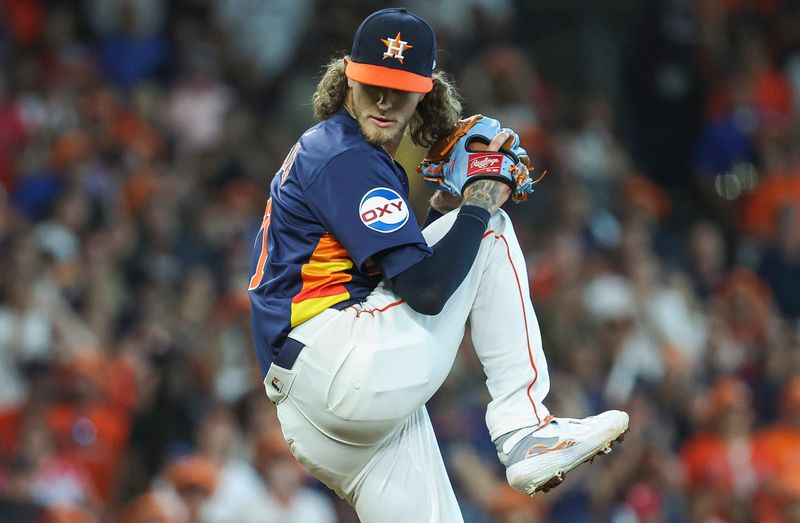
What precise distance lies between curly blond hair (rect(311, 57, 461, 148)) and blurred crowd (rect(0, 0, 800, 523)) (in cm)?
302

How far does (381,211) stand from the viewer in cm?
360

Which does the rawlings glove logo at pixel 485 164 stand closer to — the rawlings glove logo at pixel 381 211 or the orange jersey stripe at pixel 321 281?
the rawlings glove logo at pixel 381 211

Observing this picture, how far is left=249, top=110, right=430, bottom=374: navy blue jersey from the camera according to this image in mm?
3596

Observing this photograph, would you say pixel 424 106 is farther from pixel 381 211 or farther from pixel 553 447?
pixel 553 447

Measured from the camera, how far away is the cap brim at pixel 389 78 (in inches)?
145

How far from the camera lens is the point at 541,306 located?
822cm

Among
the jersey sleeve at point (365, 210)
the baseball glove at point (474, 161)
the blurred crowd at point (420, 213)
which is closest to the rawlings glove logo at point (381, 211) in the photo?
the jersey sleeve at point (365, 210)

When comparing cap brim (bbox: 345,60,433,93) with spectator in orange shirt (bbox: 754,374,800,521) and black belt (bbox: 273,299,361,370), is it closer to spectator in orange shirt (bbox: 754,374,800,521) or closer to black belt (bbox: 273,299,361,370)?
black belt (bbox: 273,299,361,370)

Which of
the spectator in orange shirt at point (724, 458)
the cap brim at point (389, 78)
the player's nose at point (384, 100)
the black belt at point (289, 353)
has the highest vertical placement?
the cap brim at point (389, 78)

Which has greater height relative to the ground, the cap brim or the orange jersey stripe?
the cap brim

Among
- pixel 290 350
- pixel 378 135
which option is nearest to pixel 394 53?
pixel 378 135

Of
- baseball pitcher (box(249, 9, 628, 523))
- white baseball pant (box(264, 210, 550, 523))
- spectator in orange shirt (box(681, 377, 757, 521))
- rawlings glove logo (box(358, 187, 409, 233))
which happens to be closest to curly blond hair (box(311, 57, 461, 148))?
baseball pitcher (box(249, 9, 628, 523))

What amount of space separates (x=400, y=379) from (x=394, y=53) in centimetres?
91

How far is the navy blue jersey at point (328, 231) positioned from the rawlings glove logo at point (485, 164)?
20 cm
